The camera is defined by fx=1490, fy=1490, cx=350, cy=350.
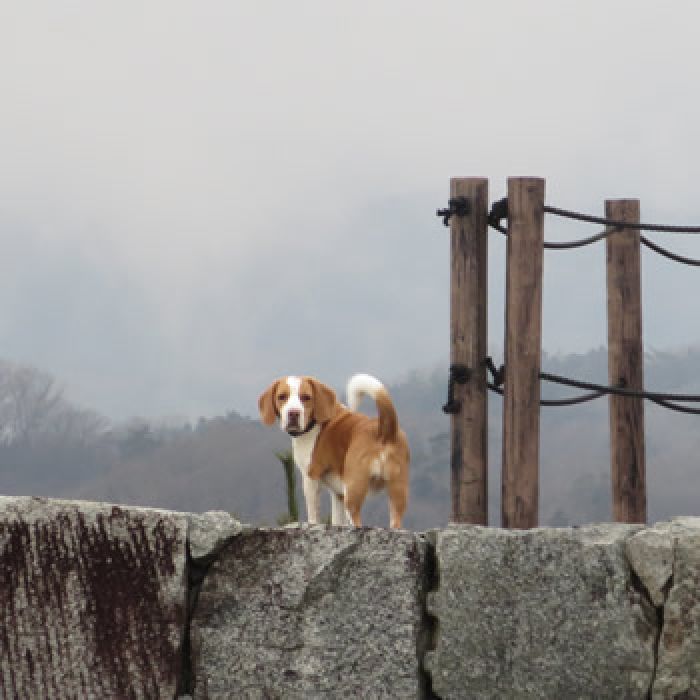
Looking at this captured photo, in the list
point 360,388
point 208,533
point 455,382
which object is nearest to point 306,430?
point 360,388

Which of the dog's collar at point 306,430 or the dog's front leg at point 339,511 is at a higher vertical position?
the dog's collar at point 306,430

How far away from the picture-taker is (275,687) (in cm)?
506

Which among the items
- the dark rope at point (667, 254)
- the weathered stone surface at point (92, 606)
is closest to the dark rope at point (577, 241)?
the dark rope at point (667, 254)

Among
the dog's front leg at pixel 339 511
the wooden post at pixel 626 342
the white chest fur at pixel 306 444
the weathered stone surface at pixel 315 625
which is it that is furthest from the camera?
the wooden post at pixel 626 342

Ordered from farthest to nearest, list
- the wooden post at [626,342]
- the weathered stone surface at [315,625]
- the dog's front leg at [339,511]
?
the wooden post at [626,342], the dog's front leg at [339,511], the weathered stone surface at [315,625]

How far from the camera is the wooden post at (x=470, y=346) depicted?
19.2 ft

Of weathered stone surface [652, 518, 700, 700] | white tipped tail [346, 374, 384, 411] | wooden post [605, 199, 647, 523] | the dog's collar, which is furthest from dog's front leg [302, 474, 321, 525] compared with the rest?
wooden post [605, 199, 647, 523]

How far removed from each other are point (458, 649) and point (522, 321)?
137cm

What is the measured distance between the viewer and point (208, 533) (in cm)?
512

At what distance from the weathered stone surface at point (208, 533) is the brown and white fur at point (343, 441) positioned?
0.46m

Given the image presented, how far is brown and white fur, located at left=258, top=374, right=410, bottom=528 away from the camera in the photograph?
5.39m

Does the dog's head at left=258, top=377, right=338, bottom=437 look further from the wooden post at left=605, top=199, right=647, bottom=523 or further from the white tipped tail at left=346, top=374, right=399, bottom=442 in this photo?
the wooden post at left=605, top=199, right=647, bottom=523

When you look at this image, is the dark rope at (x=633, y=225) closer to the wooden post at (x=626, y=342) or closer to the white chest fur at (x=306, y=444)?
the wooden post at (x=626, y=342)

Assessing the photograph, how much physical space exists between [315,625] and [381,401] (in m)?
0.85
